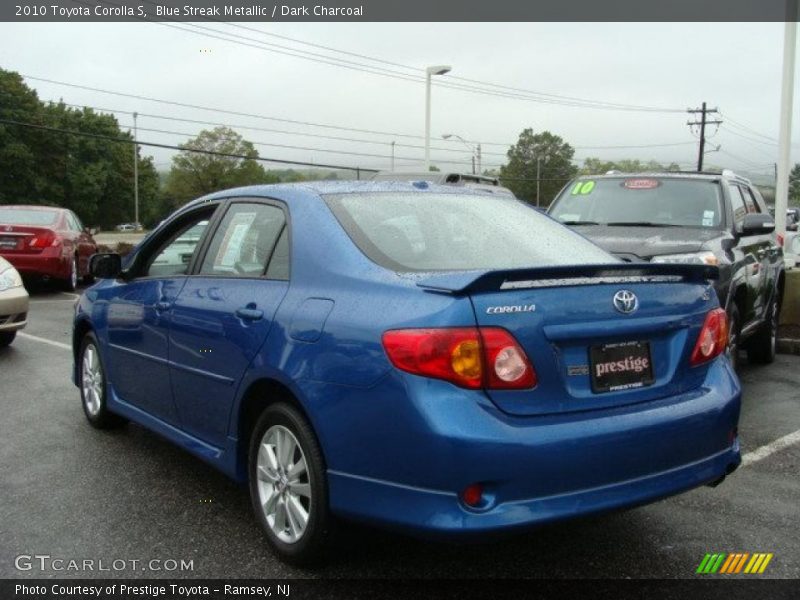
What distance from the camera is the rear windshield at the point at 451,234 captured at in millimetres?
3406

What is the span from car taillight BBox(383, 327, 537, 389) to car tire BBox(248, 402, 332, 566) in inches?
23.9

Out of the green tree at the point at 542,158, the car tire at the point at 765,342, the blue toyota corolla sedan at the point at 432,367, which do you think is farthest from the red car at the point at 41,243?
the green tree at the point at 542,158

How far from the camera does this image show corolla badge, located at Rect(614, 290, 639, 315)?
304cm

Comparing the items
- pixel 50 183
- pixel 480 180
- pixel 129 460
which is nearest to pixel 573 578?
pixel 129 460

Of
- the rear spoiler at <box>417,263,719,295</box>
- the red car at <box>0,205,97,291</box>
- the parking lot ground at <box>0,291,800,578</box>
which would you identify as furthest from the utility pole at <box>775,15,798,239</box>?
the red car at <box>0,205,97,291</box>

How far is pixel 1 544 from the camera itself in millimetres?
3568

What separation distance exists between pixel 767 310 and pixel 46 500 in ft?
21.9

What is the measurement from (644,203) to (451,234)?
443cm

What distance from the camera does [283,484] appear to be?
3340 mm

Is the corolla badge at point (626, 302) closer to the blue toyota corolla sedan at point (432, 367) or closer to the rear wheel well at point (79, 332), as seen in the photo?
the blue toyota corolla sedan at point (432, 367)

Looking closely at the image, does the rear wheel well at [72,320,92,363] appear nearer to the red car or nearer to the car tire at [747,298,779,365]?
the car tire at [747,298,779,365]

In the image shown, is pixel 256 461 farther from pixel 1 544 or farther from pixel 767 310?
pixel 767 310

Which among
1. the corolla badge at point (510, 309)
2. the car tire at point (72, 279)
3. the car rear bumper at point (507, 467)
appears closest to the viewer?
the car rear bumper at point (507, 467)

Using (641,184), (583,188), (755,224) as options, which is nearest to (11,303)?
(583,188)
